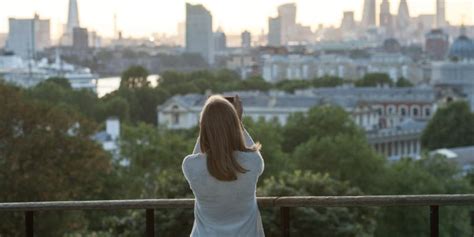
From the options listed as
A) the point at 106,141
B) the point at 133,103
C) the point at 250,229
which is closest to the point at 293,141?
the point at 106,141

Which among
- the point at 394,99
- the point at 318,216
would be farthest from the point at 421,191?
the point at 394,99

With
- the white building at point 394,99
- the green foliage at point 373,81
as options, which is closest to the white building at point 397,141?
the white building at point 394,99

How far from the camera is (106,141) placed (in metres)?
55.3

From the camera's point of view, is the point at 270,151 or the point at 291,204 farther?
the point at 270,151

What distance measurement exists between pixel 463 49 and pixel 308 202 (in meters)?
149

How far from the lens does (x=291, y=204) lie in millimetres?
6227

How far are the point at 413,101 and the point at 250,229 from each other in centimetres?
9567

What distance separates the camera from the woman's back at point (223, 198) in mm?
5242

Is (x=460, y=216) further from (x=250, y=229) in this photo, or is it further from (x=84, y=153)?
(x=250, y=229)

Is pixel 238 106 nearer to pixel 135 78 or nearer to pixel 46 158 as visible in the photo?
pixel 46 158

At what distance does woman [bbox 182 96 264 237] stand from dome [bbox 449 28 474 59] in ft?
477

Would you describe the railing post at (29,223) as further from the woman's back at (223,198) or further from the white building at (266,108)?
the white building at (266,108)

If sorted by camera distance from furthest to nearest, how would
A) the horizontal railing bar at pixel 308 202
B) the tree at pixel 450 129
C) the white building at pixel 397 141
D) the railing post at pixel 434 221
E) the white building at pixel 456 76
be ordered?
the white building at pixel 456 76 → the white building at pixel 397 141 → the tree at pixel 450 129 → the railing post at pixel 434 221 → the horizontal railing bar at pixel 308 202

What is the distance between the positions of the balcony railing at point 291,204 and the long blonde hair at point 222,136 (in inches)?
31.3
